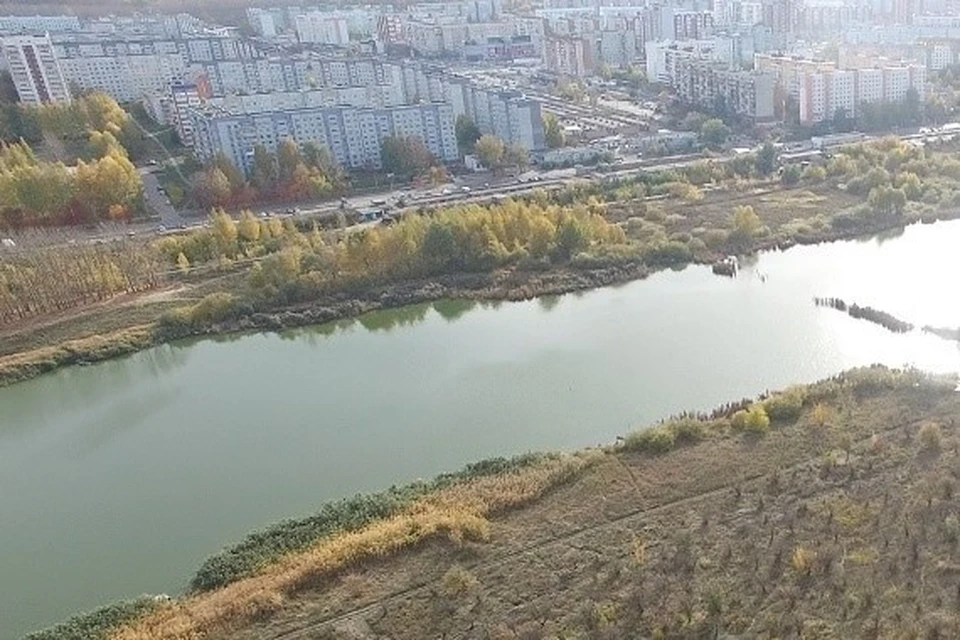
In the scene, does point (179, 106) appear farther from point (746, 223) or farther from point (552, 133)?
point (746, 223)

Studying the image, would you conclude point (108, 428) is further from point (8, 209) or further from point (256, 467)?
point (8, 209)

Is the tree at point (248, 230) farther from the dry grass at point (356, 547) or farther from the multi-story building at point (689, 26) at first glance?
the multi-story building at point (689, 26)

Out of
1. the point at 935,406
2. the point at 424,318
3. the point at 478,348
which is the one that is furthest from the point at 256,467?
the point at 935,406

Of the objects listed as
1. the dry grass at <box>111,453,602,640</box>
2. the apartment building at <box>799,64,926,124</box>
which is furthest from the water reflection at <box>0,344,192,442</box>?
the apartment building at <box>799,64,926,124</box>

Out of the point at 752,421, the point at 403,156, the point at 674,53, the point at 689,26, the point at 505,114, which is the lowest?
the point at 752,421

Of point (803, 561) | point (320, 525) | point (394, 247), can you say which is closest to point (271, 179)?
point (394, 247)

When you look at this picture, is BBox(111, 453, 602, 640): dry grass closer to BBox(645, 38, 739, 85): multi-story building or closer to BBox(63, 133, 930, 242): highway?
BBox(63, 133, 930, 242): highway
